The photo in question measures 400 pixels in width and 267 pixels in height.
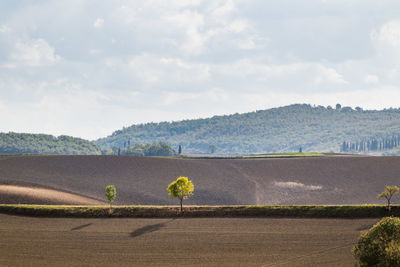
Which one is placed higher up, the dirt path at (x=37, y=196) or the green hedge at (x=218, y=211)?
the dirt path at (x=37, y=196)

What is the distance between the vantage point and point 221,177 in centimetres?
10556

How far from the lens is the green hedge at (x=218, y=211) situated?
60.5 metres

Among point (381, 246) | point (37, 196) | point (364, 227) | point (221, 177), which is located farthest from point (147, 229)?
point (221, 177)

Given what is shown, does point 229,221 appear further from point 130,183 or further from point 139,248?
point 130,183

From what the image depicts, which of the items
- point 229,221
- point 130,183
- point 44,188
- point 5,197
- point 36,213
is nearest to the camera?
point 229,221

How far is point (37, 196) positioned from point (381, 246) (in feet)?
190

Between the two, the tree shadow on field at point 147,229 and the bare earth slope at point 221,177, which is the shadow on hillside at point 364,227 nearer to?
the tree shadow on field at point 147,229

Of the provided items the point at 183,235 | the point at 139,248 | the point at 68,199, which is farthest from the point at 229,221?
the point at 68,199

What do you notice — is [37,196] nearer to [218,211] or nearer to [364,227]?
[218,211]

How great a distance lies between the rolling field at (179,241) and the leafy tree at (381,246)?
22.0ft

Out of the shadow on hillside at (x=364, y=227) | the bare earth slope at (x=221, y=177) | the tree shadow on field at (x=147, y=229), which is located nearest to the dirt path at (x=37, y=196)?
the bare earth slope at (x=221, y=177)

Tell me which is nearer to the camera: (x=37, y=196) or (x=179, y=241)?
(x=179, y=241)

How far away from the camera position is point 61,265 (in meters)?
44.3

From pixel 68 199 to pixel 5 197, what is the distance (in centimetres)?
955
